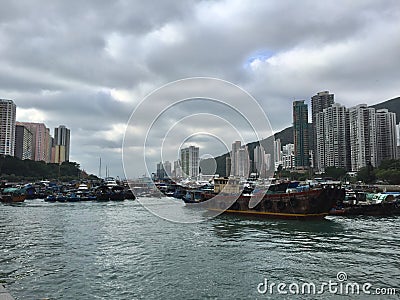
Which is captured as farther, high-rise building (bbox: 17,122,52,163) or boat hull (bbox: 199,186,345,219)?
high-rise building (bbox: 17,122,52,163)

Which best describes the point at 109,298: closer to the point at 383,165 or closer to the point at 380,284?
the point at 380,284

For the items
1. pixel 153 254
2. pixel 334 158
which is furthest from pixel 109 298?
pixel 334 158

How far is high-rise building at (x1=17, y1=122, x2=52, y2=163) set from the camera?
109250 mm

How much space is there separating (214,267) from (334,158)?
80.4 m

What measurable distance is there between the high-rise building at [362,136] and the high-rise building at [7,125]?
81.3m

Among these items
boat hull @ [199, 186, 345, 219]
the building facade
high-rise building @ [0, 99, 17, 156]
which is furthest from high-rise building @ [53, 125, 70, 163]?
boat hull @ [199, 186, 345, 219]

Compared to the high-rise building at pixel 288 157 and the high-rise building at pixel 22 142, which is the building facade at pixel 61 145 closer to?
the high-rise building at pixel 22 142

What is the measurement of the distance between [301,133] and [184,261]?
83.7 m

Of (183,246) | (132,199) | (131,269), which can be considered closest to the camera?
(131,269)

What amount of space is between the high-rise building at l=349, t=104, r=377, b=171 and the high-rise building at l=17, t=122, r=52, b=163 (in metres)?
90.9

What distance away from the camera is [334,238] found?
17.2 meters

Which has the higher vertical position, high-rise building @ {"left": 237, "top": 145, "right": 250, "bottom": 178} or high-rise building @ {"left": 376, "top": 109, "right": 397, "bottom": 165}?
high-rise building @ {"left": 376, "top": 109, "right": 397, "bottom": 165}

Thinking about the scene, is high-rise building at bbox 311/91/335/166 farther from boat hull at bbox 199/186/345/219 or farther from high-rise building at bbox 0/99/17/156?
high-rise building at bbox 0/99/17/156

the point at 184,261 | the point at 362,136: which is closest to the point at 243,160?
the point at 184,261
